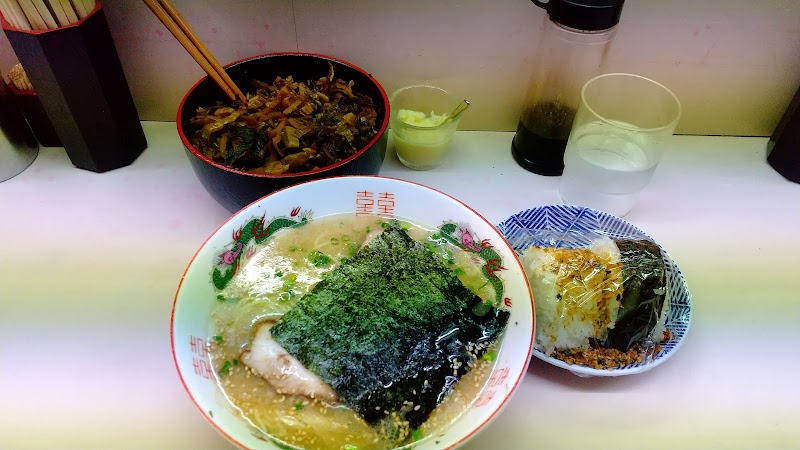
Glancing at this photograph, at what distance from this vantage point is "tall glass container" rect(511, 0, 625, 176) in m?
1.14

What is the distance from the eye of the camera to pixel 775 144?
1.48 meters

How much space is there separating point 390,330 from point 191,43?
753 mm

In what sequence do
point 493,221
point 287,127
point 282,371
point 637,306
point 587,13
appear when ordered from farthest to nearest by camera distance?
point 493,221, point 287,127, point 587,13, point 637,306, point 282,371

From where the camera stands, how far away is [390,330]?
96 cm

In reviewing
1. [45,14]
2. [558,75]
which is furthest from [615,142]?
[45,14]

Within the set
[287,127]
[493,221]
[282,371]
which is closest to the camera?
[282,371]

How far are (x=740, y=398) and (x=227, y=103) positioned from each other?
127cm

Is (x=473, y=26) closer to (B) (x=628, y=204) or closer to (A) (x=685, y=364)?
(B) (x=628, y=204)

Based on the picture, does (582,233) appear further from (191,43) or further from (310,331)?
(191,43)

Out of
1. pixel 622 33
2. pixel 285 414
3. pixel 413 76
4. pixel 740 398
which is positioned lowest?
pixel 740 398

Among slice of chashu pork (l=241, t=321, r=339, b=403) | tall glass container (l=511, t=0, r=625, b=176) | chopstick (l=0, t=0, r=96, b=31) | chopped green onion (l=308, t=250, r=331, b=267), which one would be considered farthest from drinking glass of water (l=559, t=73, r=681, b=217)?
chopstick (l=0, t=0, r=96, b=31)

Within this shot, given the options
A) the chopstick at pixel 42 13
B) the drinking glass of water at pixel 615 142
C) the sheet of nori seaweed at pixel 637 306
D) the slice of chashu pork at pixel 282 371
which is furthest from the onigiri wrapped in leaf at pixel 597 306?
the chopstick at pixel 42 13

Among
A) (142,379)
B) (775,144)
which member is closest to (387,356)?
(142,379)

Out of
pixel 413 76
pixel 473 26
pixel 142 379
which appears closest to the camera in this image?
pixel 142 379
